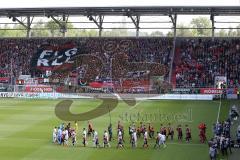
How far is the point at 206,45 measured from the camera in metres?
56.3

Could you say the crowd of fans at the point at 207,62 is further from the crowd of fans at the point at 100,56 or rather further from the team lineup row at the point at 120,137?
the team lineup row at the point at 120,137

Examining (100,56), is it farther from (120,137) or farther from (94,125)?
(120,137)

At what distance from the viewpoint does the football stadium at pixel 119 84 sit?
28.2m

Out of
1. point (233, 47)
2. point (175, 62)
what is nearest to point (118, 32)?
point (175, 62)

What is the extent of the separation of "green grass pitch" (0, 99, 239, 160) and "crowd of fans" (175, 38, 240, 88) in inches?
238

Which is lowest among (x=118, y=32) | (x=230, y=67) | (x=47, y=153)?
(x=47, y=153)

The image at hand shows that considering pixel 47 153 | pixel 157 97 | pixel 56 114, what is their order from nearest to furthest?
pixel 47 153 < pixel 56 114 < pixel 157 97

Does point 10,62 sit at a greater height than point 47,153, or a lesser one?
greater

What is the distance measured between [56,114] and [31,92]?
13233mm

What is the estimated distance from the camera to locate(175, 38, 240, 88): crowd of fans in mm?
51062

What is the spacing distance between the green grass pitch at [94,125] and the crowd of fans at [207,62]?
6037 mm

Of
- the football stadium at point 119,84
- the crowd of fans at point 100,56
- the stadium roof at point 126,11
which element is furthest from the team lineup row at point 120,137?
the stadium roof at point 126,11

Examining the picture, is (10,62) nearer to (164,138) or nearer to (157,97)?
(157,97)

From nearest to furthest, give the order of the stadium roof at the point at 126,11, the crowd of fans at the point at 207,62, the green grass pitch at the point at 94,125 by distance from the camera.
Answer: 1. the green grass pitch at the point at 94,125
2. the crowd of fans at the point at 207,62
3. the stadium roof at the point at 126,11
